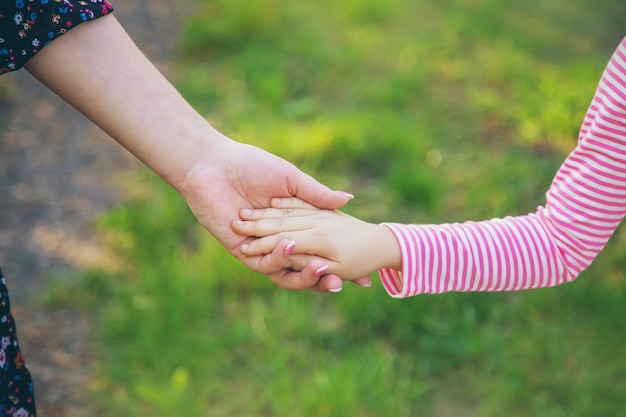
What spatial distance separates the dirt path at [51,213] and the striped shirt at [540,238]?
3.65 ft

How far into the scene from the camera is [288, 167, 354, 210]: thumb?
4.91ft

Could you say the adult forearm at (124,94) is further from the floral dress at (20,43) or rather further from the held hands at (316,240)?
the held hands at (316,240)

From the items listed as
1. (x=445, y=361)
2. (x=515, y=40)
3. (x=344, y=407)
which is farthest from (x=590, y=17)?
(x=344, y=407)

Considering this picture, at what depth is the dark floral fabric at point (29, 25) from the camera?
1031mm

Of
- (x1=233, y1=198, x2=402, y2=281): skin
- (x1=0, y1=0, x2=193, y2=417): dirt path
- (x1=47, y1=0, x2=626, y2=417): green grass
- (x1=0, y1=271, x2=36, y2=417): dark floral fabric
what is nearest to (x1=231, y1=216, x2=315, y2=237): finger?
(x1=233, y1=198, x2=402, y2=281): skin

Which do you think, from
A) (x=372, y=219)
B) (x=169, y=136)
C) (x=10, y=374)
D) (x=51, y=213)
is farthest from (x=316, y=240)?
(x=51, y=213)

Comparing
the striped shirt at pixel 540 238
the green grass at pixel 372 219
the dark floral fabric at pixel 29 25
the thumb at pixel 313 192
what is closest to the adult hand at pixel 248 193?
the thumb at pixel 313 192

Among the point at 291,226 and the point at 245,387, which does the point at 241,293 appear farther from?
the point at 291,226

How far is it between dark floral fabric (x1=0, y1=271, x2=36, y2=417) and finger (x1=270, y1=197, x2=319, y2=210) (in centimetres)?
59

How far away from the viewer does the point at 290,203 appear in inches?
59.6

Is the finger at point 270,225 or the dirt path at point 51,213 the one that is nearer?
the finger at point 270,225

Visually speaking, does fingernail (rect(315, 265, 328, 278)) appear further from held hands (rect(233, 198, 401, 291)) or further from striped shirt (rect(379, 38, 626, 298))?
striped shirt (rect(379, 38, 626, 298))

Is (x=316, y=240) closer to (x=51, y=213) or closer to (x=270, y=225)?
(x=270, y=225)

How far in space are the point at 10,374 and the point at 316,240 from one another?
24.7 inches
